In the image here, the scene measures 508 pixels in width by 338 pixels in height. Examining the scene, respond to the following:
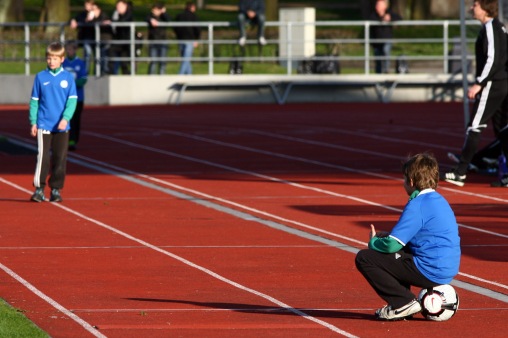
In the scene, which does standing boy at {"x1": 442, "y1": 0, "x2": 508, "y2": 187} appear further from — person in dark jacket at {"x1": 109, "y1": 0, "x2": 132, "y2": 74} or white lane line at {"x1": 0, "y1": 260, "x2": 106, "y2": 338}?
person in dark jacket at {"x1": 109, "y1": 0, "x2": 132, "y2": 74}

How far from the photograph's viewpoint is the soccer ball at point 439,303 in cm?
847

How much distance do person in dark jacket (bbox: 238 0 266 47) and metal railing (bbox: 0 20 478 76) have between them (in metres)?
0.24

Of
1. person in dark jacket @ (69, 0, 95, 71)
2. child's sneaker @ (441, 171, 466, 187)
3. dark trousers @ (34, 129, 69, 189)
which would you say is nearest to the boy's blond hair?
dark trousers @ (34, 129, 69, 189)

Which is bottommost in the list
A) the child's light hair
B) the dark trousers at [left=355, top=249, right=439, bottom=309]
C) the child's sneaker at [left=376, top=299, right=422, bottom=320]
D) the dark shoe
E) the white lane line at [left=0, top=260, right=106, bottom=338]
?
the dark shoe

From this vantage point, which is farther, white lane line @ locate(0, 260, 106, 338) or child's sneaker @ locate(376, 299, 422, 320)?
child's sneaker @ locate(376, 299, 422, 320)

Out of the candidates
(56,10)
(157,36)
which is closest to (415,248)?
(157,36)

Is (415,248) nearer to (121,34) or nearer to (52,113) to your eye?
(52,113)

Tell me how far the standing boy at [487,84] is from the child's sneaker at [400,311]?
805 cm

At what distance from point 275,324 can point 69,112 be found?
7284 millimetres

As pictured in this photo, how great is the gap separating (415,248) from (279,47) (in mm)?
30375

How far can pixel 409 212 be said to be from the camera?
8.39m

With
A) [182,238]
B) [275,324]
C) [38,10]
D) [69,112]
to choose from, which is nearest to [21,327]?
[275,324]

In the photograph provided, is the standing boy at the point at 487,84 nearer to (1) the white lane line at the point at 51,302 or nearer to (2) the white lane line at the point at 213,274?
(2) the white lane line at the point at 213,274

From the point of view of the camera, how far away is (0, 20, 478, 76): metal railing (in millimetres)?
34656
